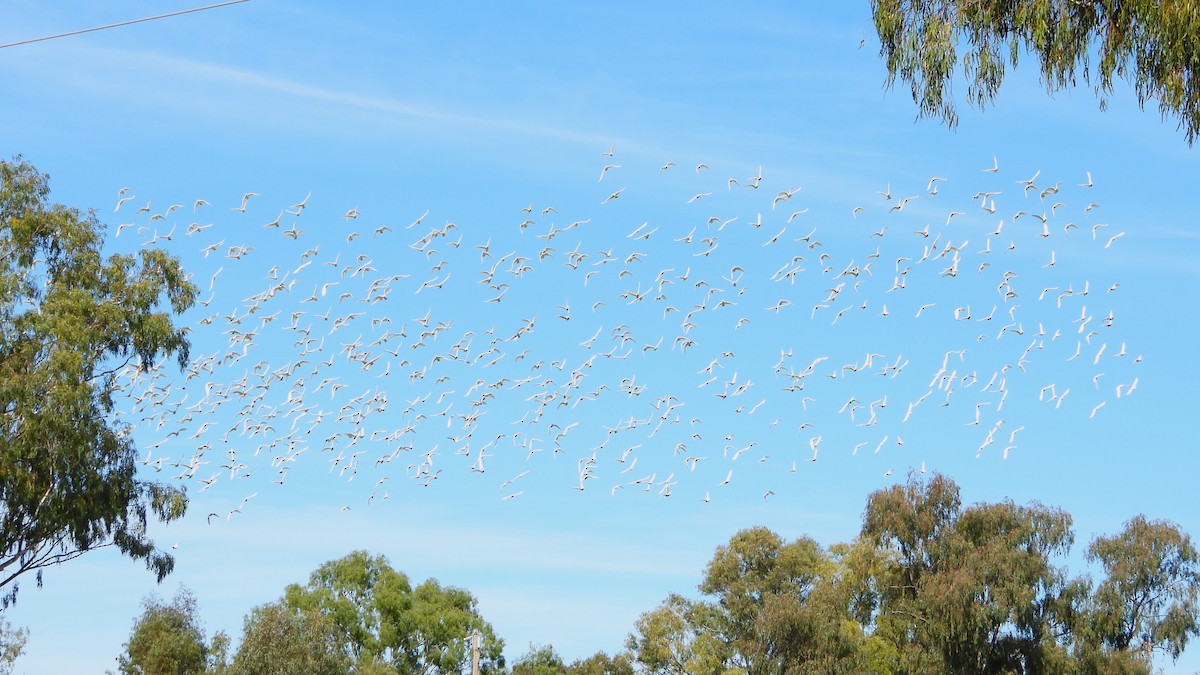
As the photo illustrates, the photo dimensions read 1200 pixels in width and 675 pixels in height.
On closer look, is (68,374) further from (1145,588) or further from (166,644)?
(1145,588)

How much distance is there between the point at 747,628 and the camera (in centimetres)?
5584

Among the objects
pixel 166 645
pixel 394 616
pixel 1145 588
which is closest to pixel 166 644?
pixel 166 645

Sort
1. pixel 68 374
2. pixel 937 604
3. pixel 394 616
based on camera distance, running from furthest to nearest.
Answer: pixel 394 616
pixel 937 604
pixel 68 374

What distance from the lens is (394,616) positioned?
2790 inches

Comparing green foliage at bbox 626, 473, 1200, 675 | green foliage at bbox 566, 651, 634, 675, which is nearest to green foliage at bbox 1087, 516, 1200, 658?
green foliage at bbox 626, 473, 1200, 675

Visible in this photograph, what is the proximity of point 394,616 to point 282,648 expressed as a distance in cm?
2852

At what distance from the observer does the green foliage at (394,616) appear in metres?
69.9

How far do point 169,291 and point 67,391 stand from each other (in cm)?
546

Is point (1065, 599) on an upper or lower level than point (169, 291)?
lower

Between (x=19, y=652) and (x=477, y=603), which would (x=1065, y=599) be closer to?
(x=477, y=603)

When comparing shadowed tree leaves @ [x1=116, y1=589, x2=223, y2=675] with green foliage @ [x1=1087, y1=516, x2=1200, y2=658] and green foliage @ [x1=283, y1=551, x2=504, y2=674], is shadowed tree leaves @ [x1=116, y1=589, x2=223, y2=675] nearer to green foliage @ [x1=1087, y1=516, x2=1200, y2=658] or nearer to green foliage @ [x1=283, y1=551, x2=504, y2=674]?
green foliage @ [x1=283, y1=551, x2=504, y2=674]

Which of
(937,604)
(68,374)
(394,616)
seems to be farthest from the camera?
(394,616)

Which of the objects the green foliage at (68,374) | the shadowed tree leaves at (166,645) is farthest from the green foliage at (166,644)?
the green foliage at (68,374)

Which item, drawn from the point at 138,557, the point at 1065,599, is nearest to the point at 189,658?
the point at 138,557
